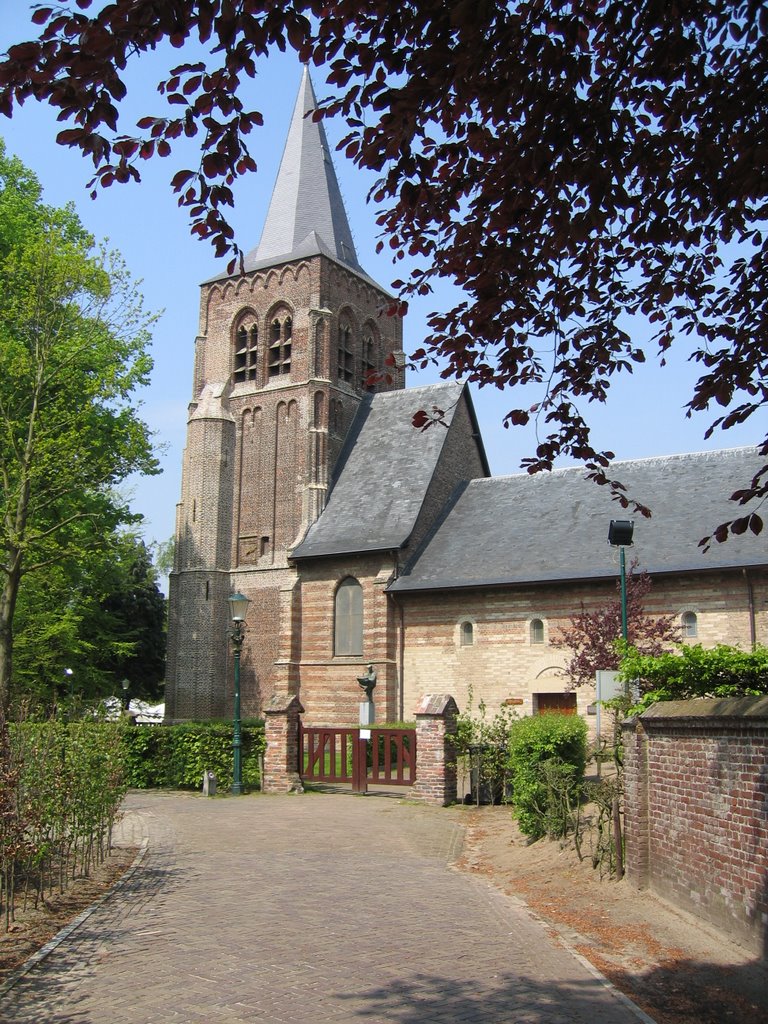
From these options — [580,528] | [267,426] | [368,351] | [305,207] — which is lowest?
[580,528]

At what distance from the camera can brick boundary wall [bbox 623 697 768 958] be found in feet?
23.0

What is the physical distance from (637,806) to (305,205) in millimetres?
32272

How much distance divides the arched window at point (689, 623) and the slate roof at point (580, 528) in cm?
122

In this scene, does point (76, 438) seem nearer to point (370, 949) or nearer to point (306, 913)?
point (306, 913)

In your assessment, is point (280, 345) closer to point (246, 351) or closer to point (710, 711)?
point (246, 351)

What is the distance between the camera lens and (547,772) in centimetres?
1248

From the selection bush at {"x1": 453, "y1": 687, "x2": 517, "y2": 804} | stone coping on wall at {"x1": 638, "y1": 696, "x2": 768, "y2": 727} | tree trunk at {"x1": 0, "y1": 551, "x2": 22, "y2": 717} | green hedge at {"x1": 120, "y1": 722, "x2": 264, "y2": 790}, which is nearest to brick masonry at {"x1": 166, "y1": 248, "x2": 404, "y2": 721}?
green hedge at {"x1": 120, "y1": 722, "x2": 264, "y2": 790}

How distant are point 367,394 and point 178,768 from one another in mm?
19077

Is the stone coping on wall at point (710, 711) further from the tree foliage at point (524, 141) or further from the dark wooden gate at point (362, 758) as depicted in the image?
the dark wooden gate at point (362, 758)

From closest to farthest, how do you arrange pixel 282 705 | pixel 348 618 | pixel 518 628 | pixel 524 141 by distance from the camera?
pixel 524 141 < pixel 282 705 < pixel 518 628 < pixel 348 618

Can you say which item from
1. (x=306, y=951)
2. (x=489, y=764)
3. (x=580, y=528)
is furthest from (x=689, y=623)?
(x=306, y=951)

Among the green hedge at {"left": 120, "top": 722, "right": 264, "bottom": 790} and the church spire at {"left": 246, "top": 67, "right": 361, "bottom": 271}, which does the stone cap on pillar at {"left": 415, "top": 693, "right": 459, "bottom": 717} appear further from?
Result: the church spire at {"left": 246, "top": 67, "right": 361, "bottom": 271}

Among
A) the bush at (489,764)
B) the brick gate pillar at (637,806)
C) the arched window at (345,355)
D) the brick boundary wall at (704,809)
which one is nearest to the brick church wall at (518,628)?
the bush at (489,764)

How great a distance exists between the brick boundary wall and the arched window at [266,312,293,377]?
2671cm
